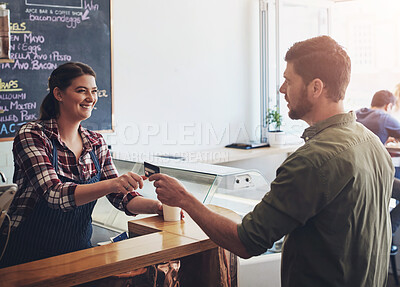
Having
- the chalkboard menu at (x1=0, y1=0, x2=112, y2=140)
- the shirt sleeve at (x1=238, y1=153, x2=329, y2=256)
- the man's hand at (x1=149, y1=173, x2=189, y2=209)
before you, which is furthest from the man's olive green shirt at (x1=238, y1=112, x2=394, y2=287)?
the chalkboard menu at (x1=0, y1=0, x2=112, y2=140)

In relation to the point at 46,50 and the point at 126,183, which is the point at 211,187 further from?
the point at 46,50

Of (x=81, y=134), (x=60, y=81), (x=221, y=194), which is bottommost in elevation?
(x=221, y=194)

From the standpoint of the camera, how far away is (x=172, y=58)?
4.52 m

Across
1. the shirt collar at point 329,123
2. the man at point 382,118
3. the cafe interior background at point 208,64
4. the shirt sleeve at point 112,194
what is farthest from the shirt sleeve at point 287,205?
the man at point 382,118

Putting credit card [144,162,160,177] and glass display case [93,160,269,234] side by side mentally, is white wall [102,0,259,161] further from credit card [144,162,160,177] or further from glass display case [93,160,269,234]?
credit card [144,162,160,177]

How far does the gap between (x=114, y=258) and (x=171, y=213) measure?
18.9 inches

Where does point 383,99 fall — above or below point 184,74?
below

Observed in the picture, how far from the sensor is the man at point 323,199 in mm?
1442

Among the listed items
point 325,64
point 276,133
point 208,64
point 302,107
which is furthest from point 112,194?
point 276,133

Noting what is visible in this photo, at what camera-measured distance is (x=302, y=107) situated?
1601mm

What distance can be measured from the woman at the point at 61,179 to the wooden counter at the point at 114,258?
0.22 meters

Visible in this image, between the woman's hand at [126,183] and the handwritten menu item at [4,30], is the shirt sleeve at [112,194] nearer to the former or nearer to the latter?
the woman's hand at [126,183]

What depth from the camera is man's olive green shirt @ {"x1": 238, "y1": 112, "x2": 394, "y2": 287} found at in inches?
56.6

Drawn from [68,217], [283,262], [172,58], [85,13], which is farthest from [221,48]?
[283,262]
